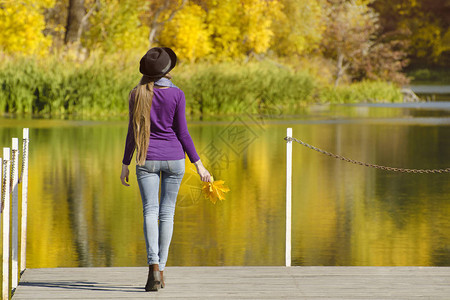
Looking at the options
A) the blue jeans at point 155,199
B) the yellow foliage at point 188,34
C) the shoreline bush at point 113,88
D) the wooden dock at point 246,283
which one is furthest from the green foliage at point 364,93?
the blue jeans at point 155,199

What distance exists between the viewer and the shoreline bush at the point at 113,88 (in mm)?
35656

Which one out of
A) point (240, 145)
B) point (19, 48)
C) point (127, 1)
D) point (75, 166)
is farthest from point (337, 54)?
point (75, 166)

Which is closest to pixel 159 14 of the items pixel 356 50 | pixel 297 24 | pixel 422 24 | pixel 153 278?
pixel 297 24

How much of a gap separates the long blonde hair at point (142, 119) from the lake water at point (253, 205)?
2.97 meters

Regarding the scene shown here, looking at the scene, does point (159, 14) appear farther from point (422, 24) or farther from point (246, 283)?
point (422, 24)

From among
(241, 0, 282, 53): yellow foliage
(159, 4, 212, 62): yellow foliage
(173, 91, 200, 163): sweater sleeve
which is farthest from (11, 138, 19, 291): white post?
(241, 0, 282, 53): yellow foliage

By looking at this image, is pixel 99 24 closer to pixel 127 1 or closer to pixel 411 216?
pixel 127 1

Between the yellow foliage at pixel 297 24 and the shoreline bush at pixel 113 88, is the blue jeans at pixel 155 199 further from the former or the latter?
the yellow foliage at pixel 297 24

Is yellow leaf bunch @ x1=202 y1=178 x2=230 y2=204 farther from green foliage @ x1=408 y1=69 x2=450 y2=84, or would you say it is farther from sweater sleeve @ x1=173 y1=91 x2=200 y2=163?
green foliage @ x1=408 y1=69 x2=450 y2=84

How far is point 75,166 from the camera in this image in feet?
65.5

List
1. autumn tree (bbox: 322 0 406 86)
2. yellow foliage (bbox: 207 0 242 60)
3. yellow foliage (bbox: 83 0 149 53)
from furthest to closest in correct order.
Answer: autumn tree (bbox: 322 0 406 86) → yellow foliage (bbox: 207 0 242 60) → yellow foliage (bbox: 83 0 149 53)

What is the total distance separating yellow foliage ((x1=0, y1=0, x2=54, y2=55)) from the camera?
42.0 meters

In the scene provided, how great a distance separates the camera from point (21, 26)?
42375mm

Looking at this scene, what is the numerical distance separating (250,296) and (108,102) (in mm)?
29007
